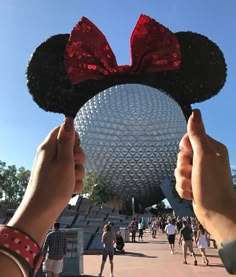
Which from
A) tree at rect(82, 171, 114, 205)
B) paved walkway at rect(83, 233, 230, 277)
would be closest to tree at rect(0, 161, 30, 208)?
tree at rect(82, 171, 114, 205)

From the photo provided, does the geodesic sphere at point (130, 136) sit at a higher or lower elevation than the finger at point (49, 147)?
higher

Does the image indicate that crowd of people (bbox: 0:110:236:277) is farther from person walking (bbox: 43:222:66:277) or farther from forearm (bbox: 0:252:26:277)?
person walking (bbox: 43:222:66:277)

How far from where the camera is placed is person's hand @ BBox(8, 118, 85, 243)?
1.13 m

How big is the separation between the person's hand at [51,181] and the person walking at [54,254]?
6581 millimetres

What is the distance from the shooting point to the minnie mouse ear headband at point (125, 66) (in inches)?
77.5

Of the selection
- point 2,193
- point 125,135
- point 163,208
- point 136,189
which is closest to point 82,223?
point 125,135

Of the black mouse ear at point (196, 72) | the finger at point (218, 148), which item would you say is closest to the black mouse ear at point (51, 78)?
the black mouse ear at point (196, 72)

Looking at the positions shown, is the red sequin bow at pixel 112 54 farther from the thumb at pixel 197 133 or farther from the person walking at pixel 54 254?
the person walking at pixel 54 254

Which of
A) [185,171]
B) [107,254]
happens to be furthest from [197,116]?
[107,254]

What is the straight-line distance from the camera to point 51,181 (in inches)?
47.6

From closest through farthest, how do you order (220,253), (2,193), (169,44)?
(220,253), (169,44), (2,193)

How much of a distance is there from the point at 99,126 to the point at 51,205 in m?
40.0

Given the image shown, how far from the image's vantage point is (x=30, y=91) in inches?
87.4

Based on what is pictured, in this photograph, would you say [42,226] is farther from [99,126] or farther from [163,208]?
[163,208]
